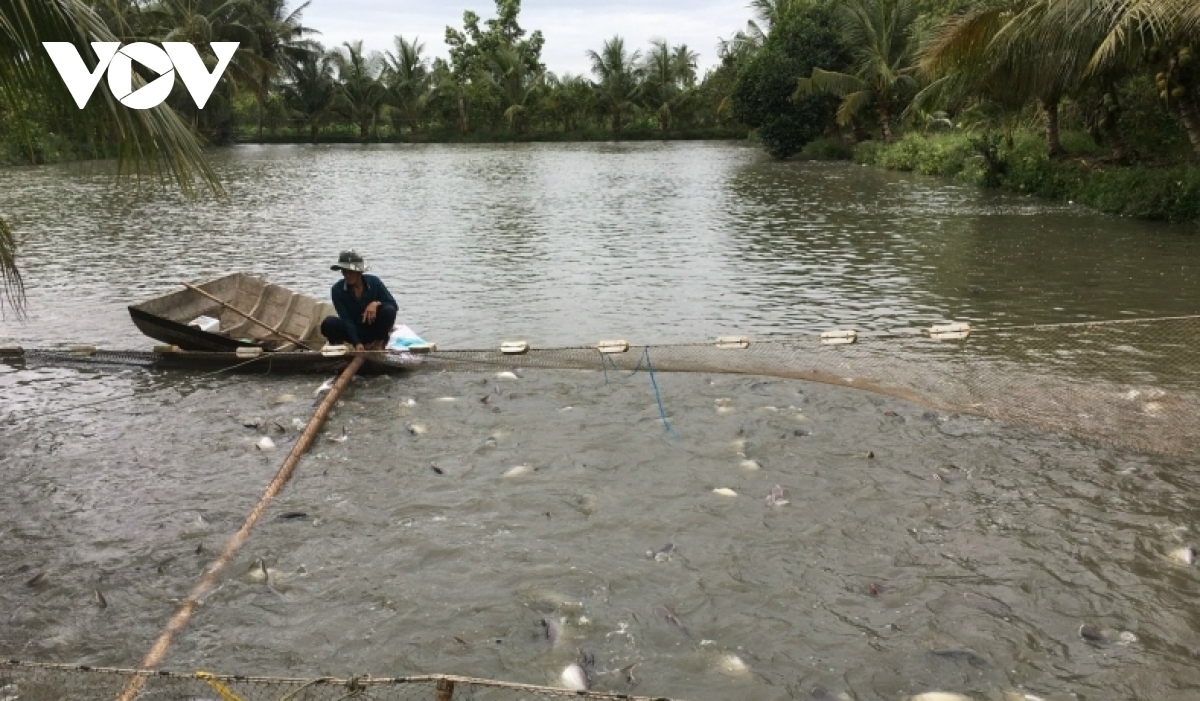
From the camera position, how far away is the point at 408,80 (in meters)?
67.7

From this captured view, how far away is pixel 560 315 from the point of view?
1231 centimetres

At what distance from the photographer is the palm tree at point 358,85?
217 feet

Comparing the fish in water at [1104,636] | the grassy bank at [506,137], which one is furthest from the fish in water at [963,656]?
the grassy bank at [506,137]

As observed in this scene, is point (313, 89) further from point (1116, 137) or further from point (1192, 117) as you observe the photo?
point (1192, 117)

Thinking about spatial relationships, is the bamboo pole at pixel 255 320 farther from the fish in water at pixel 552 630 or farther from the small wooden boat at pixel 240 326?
the fish in water at pixel 552 630

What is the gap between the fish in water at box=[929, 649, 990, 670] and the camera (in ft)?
14.4

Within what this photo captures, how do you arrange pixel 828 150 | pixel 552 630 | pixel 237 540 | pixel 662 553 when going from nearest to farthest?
pixel 552 630
pixel 237 540
pixel 662 553
pixel 828 150

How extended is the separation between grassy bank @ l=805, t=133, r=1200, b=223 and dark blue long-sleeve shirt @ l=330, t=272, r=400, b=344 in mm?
16147

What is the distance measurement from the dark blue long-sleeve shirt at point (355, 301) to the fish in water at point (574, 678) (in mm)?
5549

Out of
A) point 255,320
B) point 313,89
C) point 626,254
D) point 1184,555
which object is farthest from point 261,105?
point 1184,555

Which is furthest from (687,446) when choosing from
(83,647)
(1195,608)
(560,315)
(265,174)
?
(265,174)

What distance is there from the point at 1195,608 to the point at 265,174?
38.2 metres

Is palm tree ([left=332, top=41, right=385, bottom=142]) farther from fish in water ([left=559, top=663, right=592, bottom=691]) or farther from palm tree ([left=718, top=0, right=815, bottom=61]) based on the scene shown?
fish in water ([left=559, top=663, right=592, bottom=691])

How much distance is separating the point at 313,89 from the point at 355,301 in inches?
2485
